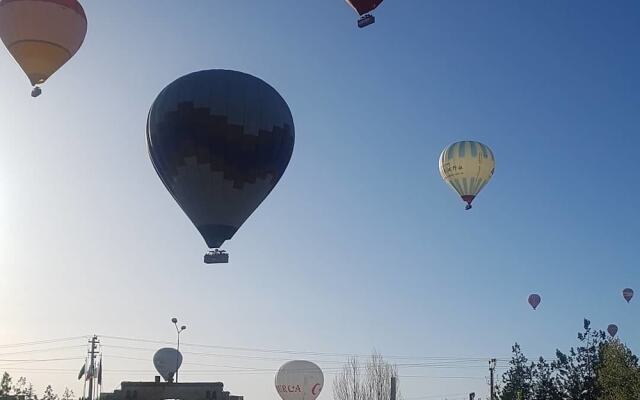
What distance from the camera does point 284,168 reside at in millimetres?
35250

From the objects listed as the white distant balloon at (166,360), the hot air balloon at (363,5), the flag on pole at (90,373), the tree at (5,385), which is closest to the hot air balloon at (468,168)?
the hot air balloon at (363,5)

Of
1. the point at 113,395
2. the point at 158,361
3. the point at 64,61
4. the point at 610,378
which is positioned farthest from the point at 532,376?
the point at 113,395

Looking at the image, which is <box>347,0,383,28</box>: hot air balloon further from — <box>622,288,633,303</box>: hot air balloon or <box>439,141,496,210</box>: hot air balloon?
<box>622,288,633,303</box>: hot air balloon

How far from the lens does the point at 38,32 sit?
32.9 meters

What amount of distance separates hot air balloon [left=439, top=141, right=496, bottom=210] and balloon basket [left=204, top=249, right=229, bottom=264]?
19.1 m

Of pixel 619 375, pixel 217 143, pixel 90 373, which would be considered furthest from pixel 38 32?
pixel 619 375

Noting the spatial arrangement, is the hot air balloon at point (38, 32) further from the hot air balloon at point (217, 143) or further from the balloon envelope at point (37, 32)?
the hot air balloon at point (217, 143)

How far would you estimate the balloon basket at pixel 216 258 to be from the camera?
32.9 metres

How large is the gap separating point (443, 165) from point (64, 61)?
24059 mm

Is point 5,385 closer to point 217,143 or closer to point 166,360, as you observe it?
point 166,360

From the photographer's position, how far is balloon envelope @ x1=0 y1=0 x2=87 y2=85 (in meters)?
32.8

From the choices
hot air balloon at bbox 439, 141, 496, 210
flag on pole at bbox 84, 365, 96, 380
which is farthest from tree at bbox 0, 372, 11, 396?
hot air balloon at bbox 439, 141, 496, 210

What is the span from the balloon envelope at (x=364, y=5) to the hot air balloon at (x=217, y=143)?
515 cm

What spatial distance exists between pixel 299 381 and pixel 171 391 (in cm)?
4055
